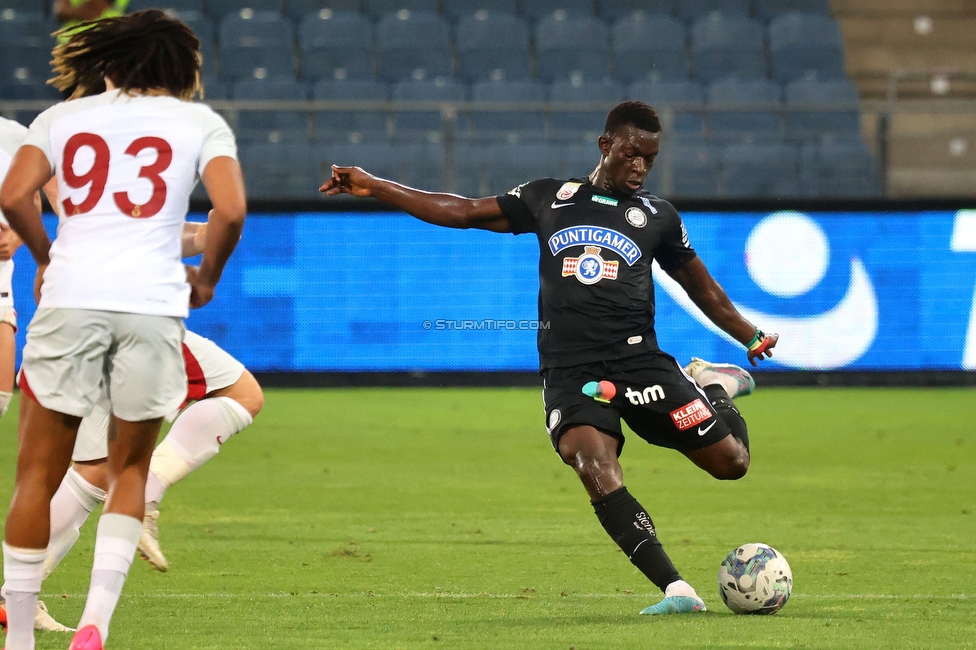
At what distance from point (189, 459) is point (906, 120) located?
12.2m

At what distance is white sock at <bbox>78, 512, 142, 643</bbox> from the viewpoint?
3.88 m

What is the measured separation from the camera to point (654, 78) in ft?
58.9

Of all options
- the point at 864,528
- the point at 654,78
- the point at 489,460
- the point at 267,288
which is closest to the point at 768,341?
the point at 864,528

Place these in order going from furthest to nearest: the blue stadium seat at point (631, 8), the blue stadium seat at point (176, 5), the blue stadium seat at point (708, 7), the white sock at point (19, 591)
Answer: the blue stadium seat at point (708, 7) < the blue stadium seat at point (631, 8) < the blue stadium seat at point (176, 5) < the white sock at point (19, 591)

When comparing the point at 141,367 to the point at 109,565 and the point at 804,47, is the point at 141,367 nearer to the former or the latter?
the point at 109,565

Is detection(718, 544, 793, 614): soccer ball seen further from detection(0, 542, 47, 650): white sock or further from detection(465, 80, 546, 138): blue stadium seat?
detection(465, 80, 546, 138): blue stadium seat

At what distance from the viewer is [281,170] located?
14758 mm

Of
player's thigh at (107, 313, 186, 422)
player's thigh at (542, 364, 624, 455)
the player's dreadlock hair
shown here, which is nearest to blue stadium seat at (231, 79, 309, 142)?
player's thigh at (542, 364, 624, 455)

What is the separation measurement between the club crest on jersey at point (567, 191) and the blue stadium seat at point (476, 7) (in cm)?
1328

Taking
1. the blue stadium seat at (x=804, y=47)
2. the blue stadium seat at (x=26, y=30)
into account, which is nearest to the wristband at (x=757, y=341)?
the blue stadium seat at (x=26, y=30)

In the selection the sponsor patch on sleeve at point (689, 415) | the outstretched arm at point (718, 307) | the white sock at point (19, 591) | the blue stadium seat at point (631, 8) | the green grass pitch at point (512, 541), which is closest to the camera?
the white sock at point (19, 591)

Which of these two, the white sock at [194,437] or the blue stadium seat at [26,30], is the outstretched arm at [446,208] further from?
the blue stadium seat at [26,30]

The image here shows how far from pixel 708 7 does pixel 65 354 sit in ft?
55.2

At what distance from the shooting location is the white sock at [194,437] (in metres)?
5.41
